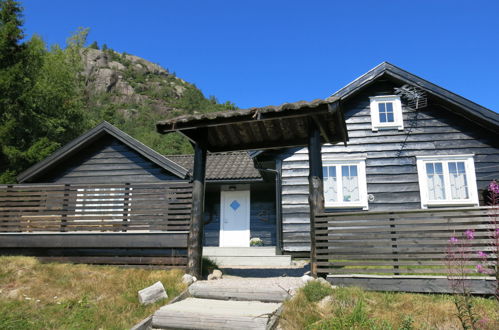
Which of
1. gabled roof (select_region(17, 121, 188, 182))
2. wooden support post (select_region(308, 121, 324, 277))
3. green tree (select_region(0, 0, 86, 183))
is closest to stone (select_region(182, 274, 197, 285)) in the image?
wooden support post (select_region(308, 121, 324, 277))

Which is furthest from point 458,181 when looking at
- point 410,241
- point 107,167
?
point 107,167

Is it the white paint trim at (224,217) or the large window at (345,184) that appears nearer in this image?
the large window at (345,184)

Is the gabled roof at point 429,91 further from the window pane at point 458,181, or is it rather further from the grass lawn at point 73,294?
the grass lawn at point 73,294

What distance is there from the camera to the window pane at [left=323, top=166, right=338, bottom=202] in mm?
11966

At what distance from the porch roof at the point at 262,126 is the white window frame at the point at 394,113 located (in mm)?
5048

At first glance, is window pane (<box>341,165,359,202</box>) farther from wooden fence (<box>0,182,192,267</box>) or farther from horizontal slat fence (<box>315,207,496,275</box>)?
wooden fence (<box>0,182,192,267</box>)

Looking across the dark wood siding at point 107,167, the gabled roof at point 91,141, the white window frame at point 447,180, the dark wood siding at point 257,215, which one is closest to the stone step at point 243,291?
the gabled roof at point 91,141

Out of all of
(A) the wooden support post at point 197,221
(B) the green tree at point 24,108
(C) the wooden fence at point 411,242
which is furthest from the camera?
(B) the green tree at point 24,108

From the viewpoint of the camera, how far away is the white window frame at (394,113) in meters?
12.3

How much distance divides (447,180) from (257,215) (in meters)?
7.09

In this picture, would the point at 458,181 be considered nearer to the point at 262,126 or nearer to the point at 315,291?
the point at 262,126

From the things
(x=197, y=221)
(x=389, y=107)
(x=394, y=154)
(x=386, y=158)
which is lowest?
(x=197, y=221)

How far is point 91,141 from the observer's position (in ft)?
45.5

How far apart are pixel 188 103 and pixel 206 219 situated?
65.5 metres
